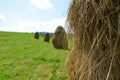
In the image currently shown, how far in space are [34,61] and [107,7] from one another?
12.4 meters

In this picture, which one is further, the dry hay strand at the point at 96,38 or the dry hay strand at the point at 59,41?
the dry hay strand at the point at 59,41

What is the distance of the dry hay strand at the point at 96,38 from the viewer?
492cm

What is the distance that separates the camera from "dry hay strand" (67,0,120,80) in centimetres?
492

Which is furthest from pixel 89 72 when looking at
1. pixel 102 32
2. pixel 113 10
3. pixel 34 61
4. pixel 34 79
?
pixel 34 61

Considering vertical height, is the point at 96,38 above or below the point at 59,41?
above

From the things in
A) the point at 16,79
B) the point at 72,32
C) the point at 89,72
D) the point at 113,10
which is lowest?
the point at 16,79

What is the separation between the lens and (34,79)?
41.0ft

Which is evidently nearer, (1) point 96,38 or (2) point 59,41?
(1) point 96,38

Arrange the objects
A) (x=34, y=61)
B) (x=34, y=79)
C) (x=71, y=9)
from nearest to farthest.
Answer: (x=71, y=9)
(x=34, y=79)
(x=34, y=61)

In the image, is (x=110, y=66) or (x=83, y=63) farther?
(x=83, y=63)

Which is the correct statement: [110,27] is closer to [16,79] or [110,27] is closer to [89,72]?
[89,72]

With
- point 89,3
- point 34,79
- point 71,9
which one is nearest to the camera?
point 89,3

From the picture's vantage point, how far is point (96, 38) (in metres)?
5.14

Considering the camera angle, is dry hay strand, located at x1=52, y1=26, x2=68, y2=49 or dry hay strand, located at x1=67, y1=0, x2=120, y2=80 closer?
dry hay strand, located at x1=67, y1=0, x2=120, y2=80
